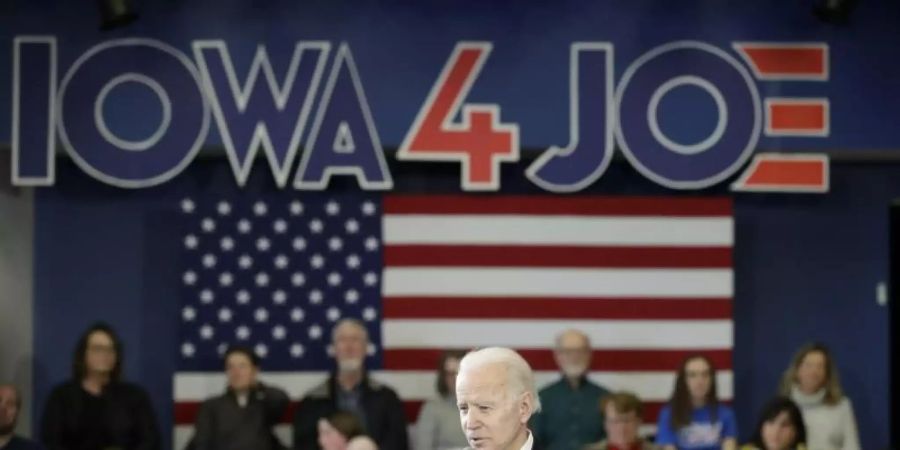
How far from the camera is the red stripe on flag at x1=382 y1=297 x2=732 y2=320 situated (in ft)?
31.3

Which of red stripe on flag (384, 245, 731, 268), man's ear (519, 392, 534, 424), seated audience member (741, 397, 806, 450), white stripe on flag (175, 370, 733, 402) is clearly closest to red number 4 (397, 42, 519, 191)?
red stripe on flag (384, 245, 731, 268)

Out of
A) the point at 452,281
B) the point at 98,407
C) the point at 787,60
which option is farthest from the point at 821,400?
the point at 98,407

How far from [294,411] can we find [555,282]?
1487 millimetres

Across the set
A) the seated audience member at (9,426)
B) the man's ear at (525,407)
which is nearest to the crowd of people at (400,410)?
the seated audience member at (9,426)

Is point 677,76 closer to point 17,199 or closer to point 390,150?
point 390,150

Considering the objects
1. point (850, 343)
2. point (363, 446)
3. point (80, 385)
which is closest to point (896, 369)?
point (850, 343)

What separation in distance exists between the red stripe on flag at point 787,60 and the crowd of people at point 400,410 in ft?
4.83

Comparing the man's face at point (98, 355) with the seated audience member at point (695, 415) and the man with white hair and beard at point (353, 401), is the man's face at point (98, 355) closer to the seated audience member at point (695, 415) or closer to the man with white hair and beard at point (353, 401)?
the man with white hair and beard at point (353, 401)

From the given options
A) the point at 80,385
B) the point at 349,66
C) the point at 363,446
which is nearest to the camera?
the point at 363,446

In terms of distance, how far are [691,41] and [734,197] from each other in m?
0.87

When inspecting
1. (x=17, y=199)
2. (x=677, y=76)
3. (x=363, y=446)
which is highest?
(x=677, y=76)

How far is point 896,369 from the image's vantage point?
9.88 metres

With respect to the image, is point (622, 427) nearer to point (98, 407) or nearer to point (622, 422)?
point (622, 422)

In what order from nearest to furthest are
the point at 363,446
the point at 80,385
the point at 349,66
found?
the point at 363,446, the point at 80,385, the point at 349,66
